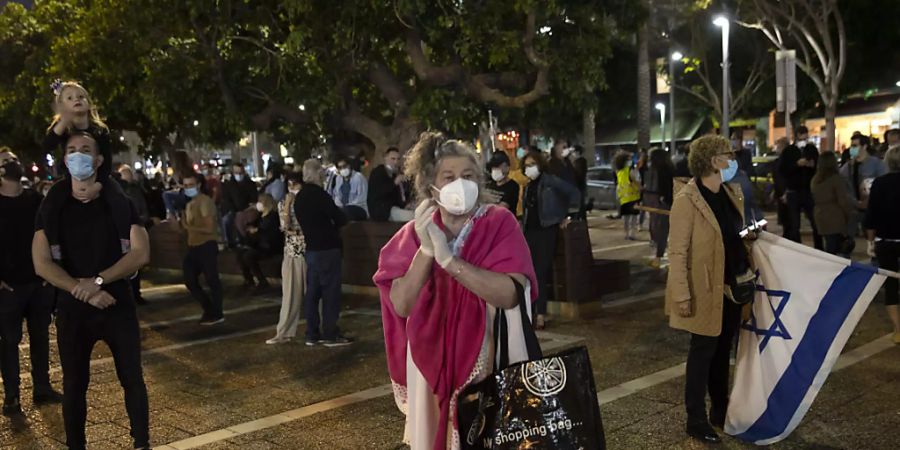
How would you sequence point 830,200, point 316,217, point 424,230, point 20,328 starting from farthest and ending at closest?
1. point 830,200
2. point 316,217
3. point 20,328
4. point 424,230

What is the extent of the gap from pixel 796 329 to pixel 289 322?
5229mm

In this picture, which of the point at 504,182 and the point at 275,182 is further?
the point at 275,182

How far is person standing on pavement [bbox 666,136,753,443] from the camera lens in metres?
4.98

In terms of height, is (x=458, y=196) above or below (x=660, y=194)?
above

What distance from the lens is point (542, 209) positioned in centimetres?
848

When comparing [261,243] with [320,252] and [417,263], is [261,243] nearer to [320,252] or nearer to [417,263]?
[320,252]

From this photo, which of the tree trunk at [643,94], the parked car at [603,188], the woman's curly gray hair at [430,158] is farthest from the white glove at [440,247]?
the tree trunk at [643,94]

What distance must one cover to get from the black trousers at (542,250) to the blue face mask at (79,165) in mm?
4865

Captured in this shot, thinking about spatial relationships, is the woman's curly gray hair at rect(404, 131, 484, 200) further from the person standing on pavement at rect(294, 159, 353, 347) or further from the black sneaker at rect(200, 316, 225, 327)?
the black sneaker at rect(200, 316, 225, 327)

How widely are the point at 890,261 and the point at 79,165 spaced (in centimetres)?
624

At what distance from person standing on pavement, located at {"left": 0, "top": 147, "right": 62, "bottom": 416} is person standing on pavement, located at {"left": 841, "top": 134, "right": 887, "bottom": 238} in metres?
9.52

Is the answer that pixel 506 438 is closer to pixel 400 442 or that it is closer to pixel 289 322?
pixel 400 442

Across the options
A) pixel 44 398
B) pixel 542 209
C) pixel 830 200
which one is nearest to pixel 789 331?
pixel 542 209

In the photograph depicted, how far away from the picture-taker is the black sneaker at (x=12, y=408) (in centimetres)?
633
